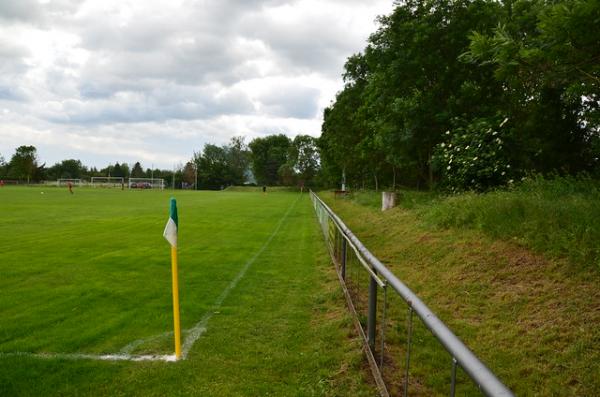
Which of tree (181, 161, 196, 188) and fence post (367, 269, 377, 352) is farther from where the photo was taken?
tree (181, 161, 196, 188)

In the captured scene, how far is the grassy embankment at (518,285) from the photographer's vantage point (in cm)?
413

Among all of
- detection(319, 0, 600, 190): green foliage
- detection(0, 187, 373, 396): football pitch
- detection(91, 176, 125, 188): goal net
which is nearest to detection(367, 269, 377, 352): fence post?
detection(0, 187, 373, 396): football pitch

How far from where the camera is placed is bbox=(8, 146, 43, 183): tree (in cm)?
10338

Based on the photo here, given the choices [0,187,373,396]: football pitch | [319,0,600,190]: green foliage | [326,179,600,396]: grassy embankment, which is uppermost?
[319,0,600,190]: green foliage

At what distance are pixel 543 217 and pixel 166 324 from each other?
19.3 ft

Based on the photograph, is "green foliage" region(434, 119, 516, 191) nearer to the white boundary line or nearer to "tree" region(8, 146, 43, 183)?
the white boundary line

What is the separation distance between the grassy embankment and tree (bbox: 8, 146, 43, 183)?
372 feet

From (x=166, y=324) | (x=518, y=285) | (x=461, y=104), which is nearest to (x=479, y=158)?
(x=461, y=104)

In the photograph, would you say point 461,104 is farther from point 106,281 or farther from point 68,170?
point 68,170

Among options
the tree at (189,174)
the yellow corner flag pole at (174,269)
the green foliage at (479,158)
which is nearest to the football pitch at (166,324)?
the yellow corner flag pole at (174,269)

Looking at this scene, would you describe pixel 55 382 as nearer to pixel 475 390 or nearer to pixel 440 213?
pixel 475 390

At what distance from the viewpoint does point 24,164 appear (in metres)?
103

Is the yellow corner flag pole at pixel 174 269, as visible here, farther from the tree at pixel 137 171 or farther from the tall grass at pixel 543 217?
the tree at pixel 137 171

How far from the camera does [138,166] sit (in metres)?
161
